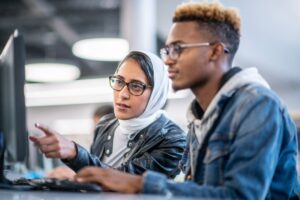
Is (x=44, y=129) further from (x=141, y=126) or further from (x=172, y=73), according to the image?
(x=141, y=126)

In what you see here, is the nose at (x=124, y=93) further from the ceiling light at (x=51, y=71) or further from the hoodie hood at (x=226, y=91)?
the ceiling light at (x=51, y=71)

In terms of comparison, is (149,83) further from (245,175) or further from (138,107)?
(245,175)

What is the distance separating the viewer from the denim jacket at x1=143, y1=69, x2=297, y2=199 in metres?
1.52

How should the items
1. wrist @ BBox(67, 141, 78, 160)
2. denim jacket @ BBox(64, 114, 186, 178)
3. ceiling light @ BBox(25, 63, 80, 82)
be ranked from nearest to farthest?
wrist @ BBox(67, 141, 78, 160) → denim jacket @ BBox(64, 114, 186, 178) → ceiling light @ BBox(25, 63, 80, 82)

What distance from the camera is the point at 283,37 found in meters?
7.30

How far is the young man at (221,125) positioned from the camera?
152 cm

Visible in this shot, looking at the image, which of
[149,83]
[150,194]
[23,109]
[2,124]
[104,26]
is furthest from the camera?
[104,26]

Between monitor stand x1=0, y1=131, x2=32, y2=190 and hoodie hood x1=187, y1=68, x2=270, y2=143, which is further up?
hoodie hood x1=187, y1=68, x2=270, y2=143

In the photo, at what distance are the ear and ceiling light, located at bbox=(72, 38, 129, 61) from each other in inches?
190

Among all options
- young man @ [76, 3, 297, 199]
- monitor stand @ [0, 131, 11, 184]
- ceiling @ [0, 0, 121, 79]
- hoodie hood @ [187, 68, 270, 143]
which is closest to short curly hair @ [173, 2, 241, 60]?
young man @ [76, 3, 297, 199]

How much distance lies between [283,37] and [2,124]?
5984mm

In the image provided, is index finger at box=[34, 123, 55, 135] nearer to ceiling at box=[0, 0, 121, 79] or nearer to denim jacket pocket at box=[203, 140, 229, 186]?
denim jacket pocket at box=[203, 140, 229, 186]

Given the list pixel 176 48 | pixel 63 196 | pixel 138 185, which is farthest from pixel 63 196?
pixel 176 48

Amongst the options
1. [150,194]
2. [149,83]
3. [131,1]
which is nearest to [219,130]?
[150,194]
